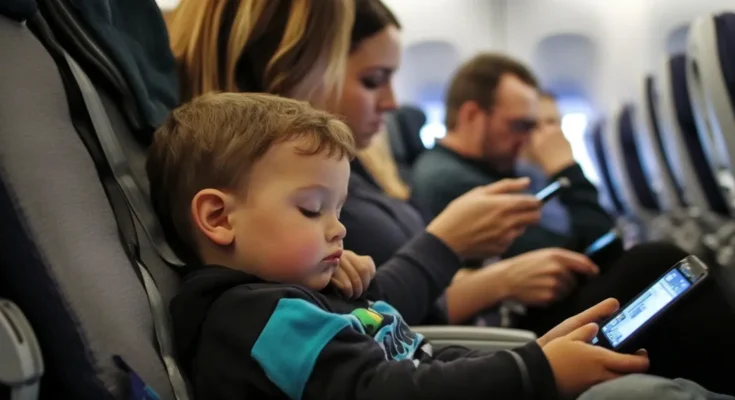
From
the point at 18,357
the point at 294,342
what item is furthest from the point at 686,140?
the point at 18,357

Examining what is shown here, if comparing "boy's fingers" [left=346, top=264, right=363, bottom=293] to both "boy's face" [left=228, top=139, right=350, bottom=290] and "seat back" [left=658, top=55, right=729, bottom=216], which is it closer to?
"boy's face" [left=228, top=139, right=350, bottom=290]

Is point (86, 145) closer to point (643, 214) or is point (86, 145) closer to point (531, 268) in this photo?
point (531, 268)

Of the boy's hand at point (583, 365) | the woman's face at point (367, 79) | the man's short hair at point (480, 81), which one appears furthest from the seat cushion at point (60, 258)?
the man's short hair at point (480, 81)

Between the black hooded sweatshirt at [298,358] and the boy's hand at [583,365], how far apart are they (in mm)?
12

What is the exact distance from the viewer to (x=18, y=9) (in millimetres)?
755

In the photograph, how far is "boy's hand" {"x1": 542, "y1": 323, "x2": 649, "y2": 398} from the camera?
671 millimetres

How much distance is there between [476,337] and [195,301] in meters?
0.49

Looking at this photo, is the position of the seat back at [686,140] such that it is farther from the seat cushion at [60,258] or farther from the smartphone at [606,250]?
the seat cushion at [60,258]

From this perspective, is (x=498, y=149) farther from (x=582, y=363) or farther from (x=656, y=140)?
(x=582, y=363)

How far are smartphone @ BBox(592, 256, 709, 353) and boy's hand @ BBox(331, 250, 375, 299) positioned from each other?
260mm

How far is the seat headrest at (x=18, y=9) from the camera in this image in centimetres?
74

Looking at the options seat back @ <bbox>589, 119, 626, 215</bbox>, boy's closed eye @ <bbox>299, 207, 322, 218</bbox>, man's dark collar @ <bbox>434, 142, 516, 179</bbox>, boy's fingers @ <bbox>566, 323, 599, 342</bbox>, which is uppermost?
boy's closed eye @ <bbox>299, 207, 322, 218</bbox>

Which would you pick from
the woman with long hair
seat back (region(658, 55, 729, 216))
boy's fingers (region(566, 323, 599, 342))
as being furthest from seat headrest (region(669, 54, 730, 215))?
boy's fingers (region(566, 323, 599, 342))

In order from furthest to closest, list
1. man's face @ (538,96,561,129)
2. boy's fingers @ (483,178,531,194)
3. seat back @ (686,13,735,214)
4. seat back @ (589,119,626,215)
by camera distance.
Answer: seat back @ (589,119,626,215), man's face @ (538,96,561,129), seat back @ (686,13,735,214), boy's fingers @ (483,178,531,194)
